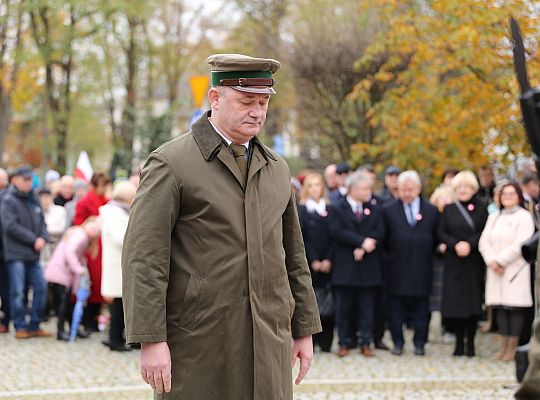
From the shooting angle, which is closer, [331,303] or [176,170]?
[176,170]

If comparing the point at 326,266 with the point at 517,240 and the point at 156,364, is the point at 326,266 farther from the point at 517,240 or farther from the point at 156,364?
the point at 156,364

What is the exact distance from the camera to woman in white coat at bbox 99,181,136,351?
10.5 meters

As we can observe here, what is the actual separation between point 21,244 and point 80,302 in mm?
1012

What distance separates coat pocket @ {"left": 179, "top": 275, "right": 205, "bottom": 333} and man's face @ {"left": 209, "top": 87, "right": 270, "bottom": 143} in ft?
2.07

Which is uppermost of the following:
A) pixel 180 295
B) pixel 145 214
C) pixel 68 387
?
pixel 145 214

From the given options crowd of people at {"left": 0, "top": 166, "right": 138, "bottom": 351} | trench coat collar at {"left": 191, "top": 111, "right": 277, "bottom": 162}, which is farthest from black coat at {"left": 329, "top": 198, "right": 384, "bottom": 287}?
trench coat collar at {"left": 191, "top": 111, "right": 277, "bottom": 162}

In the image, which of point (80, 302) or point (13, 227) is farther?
point (13, 227)

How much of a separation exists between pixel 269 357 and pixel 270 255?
425mm

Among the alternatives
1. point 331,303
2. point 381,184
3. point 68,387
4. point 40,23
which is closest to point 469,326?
point 331,303

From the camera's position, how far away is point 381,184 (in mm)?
18922

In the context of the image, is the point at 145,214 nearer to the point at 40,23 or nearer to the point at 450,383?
the point at 450,383

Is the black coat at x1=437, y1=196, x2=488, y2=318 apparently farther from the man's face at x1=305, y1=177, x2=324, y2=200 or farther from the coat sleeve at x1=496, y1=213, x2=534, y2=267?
the man's face at x1=305, y1=177, x2=324, y2=200

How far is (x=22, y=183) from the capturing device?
37.6 feet

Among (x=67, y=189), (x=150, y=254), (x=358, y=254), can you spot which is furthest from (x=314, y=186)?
(x=150, y=254)
